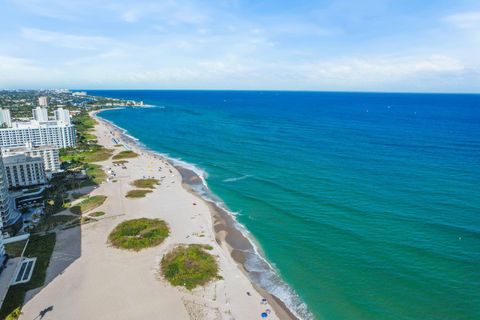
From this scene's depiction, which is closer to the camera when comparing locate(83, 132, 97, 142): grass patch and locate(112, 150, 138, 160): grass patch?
locate(112, 150, 138, 160): grass patch

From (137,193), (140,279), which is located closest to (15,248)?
(140,279)

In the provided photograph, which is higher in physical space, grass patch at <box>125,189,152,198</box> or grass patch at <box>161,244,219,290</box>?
grass patch at <box>125,189,152,198</box>

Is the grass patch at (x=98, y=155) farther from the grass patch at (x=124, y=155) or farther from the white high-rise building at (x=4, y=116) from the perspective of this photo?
the white high-rise building at (x=4, y=116)

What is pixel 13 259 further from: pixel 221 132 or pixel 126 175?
pixel 221 132

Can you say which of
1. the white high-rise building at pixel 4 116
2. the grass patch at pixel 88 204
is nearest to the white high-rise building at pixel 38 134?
the white high-rise building at pixel 4 116

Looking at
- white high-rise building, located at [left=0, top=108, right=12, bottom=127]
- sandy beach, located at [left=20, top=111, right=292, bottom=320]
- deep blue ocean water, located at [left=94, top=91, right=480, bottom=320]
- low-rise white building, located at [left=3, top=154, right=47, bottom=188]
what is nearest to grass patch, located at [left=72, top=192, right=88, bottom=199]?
sandy beach, located at [left=20, top=111, right=292, bottom=320]

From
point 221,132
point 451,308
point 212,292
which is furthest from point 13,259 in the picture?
point 221,132

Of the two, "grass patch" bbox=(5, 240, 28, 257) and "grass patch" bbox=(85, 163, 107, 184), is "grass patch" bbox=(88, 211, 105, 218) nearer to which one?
"grass patch" bbox=(5, 240, 28, 257)
